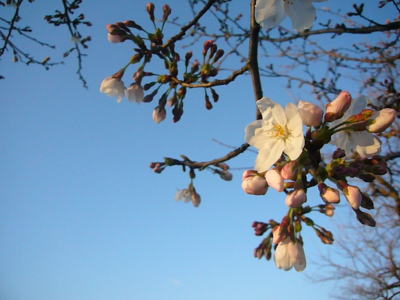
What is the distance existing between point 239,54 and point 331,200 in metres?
3.58

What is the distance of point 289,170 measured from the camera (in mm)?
1237

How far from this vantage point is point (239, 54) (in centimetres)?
448

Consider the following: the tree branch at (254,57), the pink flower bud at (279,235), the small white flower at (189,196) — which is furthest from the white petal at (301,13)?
the small white flower at (189,196)

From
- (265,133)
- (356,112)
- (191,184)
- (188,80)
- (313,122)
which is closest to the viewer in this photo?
(313,122)

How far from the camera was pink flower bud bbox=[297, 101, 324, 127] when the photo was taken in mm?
1273

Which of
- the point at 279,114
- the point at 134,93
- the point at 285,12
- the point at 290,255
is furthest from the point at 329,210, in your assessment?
the point at 134,93

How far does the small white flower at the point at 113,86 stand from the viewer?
7.75 feet

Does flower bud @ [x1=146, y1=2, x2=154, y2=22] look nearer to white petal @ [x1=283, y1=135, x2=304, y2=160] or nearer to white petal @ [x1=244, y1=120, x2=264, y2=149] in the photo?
white petal @ [x1=244, y1=120, x2=264, y2=149]

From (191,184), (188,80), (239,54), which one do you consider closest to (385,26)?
(188,80)

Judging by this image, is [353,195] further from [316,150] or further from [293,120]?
[293,120]

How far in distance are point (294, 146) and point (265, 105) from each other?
281 millimetres

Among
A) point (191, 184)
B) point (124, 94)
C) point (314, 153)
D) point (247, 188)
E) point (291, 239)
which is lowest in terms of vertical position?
point (291, 239)

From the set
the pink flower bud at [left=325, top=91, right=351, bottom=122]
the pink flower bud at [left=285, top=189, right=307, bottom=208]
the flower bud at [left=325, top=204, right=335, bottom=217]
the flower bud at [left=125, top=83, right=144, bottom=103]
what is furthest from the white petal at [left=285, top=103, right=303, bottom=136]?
the flower bud at [left=125, top=83, right=144, bottom=103]

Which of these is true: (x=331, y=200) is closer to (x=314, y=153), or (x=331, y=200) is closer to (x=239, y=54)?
(x=314, y=153)
